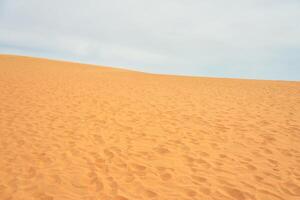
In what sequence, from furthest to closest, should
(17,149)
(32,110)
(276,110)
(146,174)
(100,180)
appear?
1. (276,110)
2. (32,110)
3. (17,149)
4. (146,174)
5. (100,180)

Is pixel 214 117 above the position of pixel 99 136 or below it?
above

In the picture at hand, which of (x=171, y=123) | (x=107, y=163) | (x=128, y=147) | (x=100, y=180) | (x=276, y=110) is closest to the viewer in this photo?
(x=100, y=180)

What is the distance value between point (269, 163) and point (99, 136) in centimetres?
417

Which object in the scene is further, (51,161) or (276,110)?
(276,110)

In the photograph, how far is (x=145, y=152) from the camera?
5.23m

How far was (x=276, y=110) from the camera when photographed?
943 centimetres

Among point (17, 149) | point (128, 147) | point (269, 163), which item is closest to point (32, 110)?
point (17, 149)

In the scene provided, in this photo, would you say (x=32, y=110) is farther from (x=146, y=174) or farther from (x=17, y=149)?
(x=146, y=174)

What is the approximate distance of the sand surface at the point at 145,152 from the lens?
12.4ft

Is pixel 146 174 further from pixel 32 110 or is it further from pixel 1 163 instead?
pixel 32 110

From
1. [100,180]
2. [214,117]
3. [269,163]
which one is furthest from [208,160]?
[214,117]

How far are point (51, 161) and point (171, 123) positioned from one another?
13.0 ft

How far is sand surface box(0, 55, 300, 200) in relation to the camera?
3779mm

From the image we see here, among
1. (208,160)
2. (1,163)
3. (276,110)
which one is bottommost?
(1,163)
